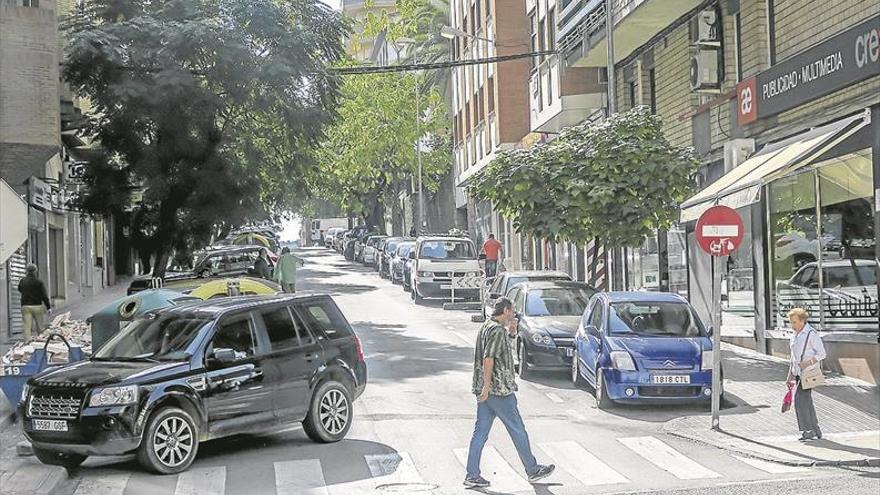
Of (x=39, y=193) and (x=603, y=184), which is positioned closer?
(x=603, y=184)

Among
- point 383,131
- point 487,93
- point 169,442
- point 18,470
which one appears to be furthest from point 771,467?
point 383,131

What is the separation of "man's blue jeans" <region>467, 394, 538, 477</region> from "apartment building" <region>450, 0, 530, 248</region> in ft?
88.5

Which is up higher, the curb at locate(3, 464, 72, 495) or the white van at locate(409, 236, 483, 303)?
the white van at locate(409, 236, 483, 303)

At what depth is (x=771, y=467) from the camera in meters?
11.1

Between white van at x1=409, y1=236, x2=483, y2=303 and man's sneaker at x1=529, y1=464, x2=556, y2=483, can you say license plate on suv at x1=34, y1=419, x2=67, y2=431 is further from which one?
white van at x1=409, y1=236, x2=483, y2=303

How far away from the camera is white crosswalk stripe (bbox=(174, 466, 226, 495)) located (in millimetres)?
10547

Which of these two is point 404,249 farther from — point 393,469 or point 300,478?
point 300,478

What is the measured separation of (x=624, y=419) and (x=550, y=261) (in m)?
24.8

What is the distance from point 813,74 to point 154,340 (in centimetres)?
1058

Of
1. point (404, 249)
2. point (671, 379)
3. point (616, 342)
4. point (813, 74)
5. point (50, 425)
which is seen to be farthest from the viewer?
point (404, 249)

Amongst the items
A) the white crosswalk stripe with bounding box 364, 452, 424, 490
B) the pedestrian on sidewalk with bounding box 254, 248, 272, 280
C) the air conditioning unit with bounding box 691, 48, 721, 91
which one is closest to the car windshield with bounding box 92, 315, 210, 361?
the white crosswalk stripe with bounding box 364, 452, 424, 490

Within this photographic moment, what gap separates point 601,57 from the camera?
91.4 feet

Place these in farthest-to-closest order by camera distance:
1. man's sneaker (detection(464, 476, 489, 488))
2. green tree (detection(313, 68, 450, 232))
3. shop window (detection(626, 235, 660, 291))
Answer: green tree (detection(313, 68, 450, 232))
shop window (detection(626, 235, 660, 291))
man's sneaker (detection(464, 476, 489, 488))

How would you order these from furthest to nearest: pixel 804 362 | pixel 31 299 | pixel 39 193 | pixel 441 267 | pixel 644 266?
pixel 441 267, pixel 39 193, pixel 644 266, pixel 31 299, pixel 804 362
